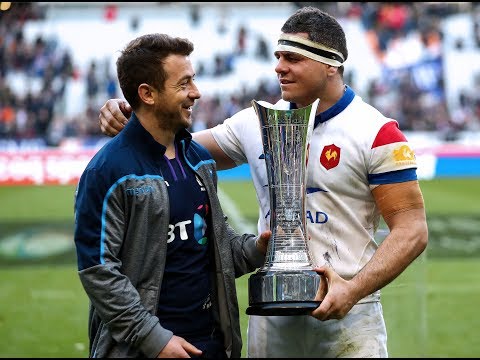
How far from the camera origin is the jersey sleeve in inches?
135

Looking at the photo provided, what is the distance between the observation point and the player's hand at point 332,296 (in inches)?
123

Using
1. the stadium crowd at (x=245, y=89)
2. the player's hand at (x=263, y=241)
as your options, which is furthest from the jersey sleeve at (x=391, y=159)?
the stadium crowd at (x=245, y=89)

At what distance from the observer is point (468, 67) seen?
94.1 feet

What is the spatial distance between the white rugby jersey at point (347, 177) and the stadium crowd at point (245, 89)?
70.2 ft

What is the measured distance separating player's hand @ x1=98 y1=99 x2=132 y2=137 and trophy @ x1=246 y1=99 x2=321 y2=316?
0.52m

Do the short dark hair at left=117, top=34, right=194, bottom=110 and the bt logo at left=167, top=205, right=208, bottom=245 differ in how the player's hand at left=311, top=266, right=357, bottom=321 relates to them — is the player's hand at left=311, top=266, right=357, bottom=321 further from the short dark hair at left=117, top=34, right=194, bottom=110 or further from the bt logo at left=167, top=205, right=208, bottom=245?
the short dark hair at left=117, top=34, right=194, bottom=110

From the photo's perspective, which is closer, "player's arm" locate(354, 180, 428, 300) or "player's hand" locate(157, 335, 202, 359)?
"player's hand" locate(157, 335, 202, 359)

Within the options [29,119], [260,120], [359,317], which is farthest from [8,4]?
[29,119]

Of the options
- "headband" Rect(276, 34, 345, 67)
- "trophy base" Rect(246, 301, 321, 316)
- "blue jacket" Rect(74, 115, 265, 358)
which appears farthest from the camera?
"headband" Rect(276, 34, 345, 67)

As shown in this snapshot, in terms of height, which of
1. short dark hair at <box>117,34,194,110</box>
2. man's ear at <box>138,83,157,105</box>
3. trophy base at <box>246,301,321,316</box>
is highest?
short dark hair at <box>117,34,194,110</box>

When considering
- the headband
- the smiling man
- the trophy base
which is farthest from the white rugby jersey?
the trophy base

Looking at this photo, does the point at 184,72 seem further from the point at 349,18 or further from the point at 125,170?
the point at 349,18

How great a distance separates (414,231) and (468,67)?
26325 millimetres

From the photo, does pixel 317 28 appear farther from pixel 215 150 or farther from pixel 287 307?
pixel 287 307
